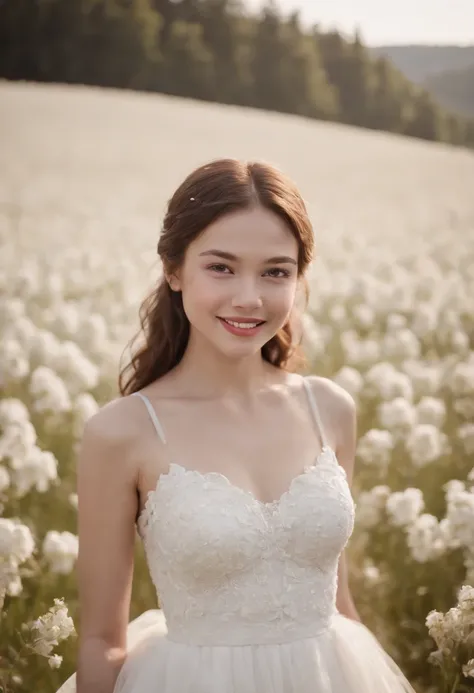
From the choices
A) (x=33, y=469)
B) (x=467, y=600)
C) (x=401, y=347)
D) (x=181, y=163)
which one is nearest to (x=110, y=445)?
(x=467, y=600)

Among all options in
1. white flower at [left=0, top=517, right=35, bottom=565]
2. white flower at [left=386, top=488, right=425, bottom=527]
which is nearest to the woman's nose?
white flower at [left=0, top=517, right=35, bottom=565]

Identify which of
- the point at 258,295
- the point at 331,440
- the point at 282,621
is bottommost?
the point at 282,621

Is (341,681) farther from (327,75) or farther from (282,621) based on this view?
(327,75)

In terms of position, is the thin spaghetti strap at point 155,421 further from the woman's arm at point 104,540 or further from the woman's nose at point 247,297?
the woman's nose at point 247,297

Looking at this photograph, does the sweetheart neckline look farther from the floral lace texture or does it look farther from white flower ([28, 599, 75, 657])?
white flower ([28, 599, 75, 657])

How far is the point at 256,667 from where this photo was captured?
59.0 inches

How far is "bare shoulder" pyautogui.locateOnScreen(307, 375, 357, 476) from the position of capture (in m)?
1.78

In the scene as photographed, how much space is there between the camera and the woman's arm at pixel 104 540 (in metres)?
1.52

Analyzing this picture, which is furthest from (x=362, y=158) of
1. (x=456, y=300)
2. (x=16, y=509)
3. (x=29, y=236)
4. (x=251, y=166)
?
(x=251, y=166)

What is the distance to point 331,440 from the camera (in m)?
1.75

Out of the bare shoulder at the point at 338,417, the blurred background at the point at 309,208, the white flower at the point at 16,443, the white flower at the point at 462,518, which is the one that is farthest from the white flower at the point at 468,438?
the white flower at the point at 16,443

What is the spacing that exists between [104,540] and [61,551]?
71 cm

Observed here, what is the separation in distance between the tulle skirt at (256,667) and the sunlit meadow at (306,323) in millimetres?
152

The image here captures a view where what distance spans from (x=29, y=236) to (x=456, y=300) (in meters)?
2.16
